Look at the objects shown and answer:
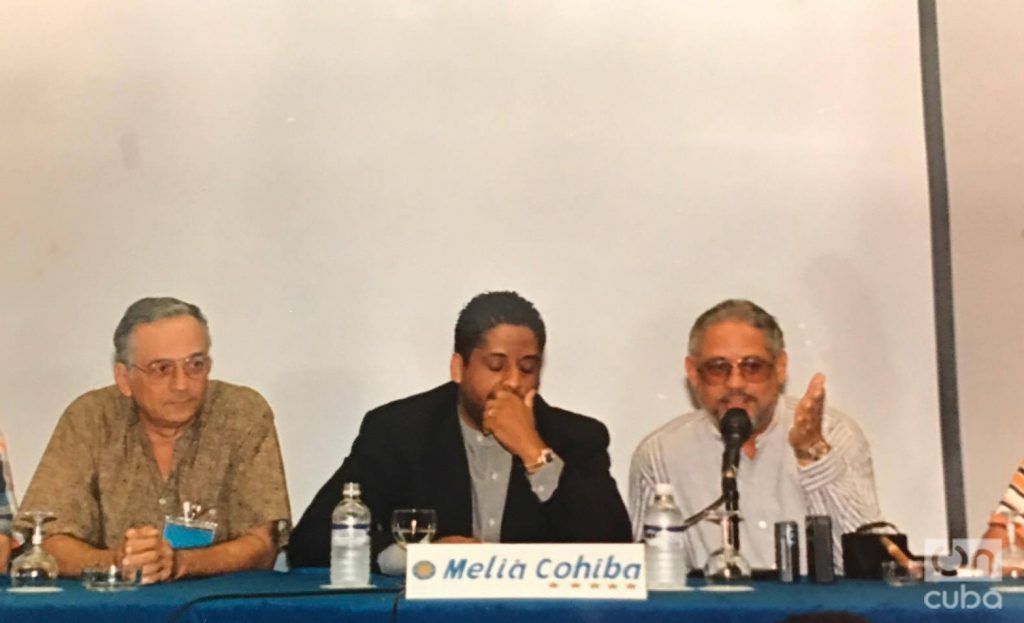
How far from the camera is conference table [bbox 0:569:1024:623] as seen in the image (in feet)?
6.53

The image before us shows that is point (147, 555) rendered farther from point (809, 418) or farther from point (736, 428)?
point (809, 418)

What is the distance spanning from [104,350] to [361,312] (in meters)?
0.74

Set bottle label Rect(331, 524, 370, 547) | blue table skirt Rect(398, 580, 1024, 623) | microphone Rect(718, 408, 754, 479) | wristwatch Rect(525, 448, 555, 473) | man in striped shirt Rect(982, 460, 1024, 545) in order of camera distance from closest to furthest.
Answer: blue table skirt Rect(398, 580, 1024, 623)
bottle label Rect(331, 524, 370, 547)
microphone Rect(718, 408, 754, 479)
man in striped shirt Rect(982, 460, 1024, 545)
wristwatch Rect(525, 448, 555, 473)

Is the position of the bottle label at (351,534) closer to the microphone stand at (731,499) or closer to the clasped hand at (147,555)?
the clasped hand at (147,555)

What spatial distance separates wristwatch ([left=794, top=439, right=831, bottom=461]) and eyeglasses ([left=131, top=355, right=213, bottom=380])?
1664 mm

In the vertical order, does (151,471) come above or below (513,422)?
below

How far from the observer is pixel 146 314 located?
10.8 feet

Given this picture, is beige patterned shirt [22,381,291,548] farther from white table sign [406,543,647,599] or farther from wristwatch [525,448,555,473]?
white table sign [406,543,647,599]

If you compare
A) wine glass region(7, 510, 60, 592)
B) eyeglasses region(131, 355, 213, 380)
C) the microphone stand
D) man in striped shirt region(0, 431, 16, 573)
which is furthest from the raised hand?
man in striped shirt region(0, 431, 16, 573)

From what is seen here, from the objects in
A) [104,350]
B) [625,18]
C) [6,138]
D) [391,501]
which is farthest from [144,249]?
[625,18]

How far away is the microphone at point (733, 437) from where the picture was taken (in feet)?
8.54

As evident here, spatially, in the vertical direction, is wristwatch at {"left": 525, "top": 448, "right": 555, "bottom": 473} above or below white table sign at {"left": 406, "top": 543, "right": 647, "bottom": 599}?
above

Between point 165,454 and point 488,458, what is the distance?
89 cm

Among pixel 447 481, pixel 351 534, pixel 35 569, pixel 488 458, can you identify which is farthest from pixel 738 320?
pixel 35 569
